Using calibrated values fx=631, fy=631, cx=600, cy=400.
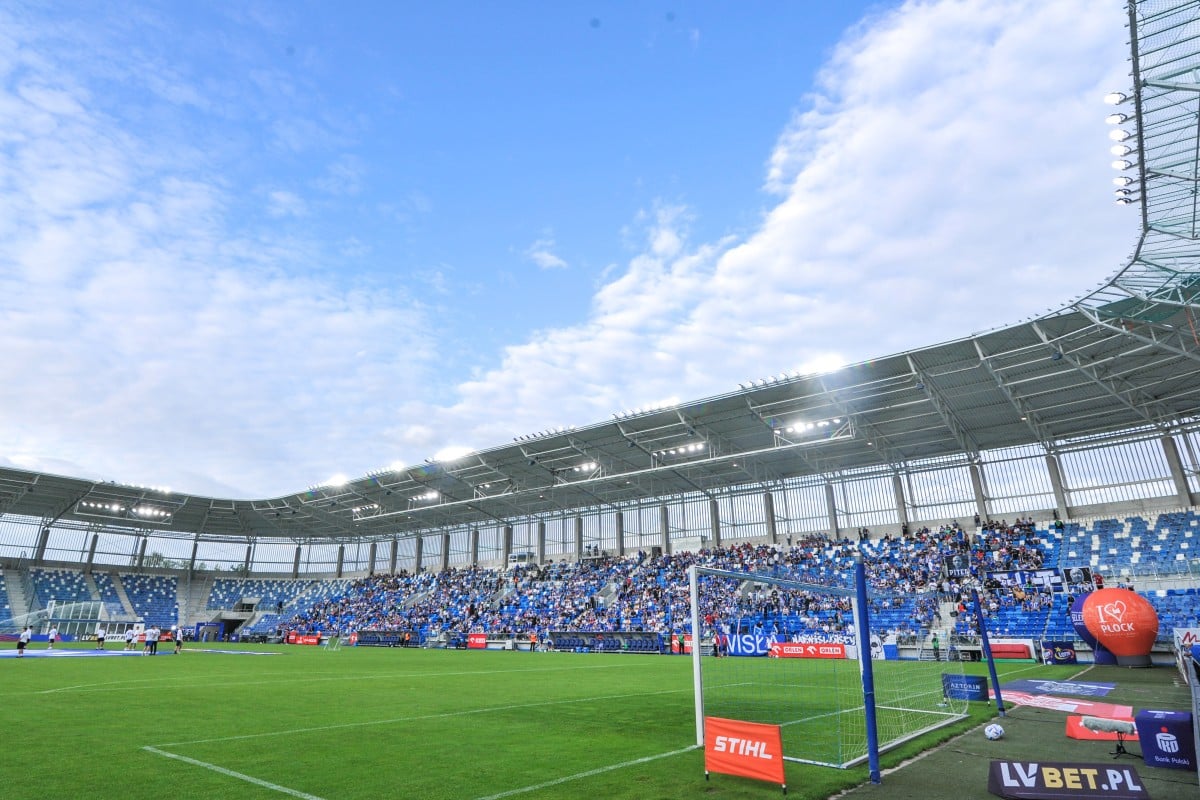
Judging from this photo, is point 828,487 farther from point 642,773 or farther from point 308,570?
point 308,570

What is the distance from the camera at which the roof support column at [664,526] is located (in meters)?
53.5

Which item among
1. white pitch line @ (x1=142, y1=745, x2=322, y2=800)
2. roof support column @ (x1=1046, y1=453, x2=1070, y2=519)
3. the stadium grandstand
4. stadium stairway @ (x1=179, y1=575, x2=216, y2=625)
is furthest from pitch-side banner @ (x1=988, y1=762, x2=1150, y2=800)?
stadium stairway @ (x1=179, y1=575, x2=216, y2=625)

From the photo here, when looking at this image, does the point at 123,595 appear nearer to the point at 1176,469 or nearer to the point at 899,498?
the point at 899,498

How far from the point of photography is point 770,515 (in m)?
48.5

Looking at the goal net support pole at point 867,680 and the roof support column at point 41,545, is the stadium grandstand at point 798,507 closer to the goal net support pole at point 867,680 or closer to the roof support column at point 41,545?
the roof support column at point 41,545

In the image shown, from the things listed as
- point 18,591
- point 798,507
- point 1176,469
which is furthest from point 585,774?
point 18,591

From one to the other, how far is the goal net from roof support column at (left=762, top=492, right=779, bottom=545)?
5.93m

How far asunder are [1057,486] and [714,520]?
23095 mm

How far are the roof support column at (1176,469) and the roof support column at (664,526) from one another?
32612mm

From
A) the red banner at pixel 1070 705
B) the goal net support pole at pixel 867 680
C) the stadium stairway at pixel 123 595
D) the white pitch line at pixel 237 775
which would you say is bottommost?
the red banner at pixel 1070 705

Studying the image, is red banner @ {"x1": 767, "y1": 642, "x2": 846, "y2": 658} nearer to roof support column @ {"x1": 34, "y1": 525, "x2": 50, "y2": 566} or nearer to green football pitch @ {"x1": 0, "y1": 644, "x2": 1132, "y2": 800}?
green football pitch @ {"x1": 0, "y1": 644, "x2": 1132, "y2": 800}

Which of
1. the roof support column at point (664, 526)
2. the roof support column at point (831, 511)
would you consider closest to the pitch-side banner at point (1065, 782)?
the roof support column at point (831, 511)

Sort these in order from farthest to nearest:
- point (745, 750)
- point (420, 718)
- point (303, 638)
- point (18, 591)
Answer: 1. point (18, 591)
2. point (303, 638)
3. point (420, 718)
4. point (745, 750)

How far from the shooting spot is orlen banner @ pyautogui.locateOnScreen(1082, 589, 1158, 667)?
23.2 meters
